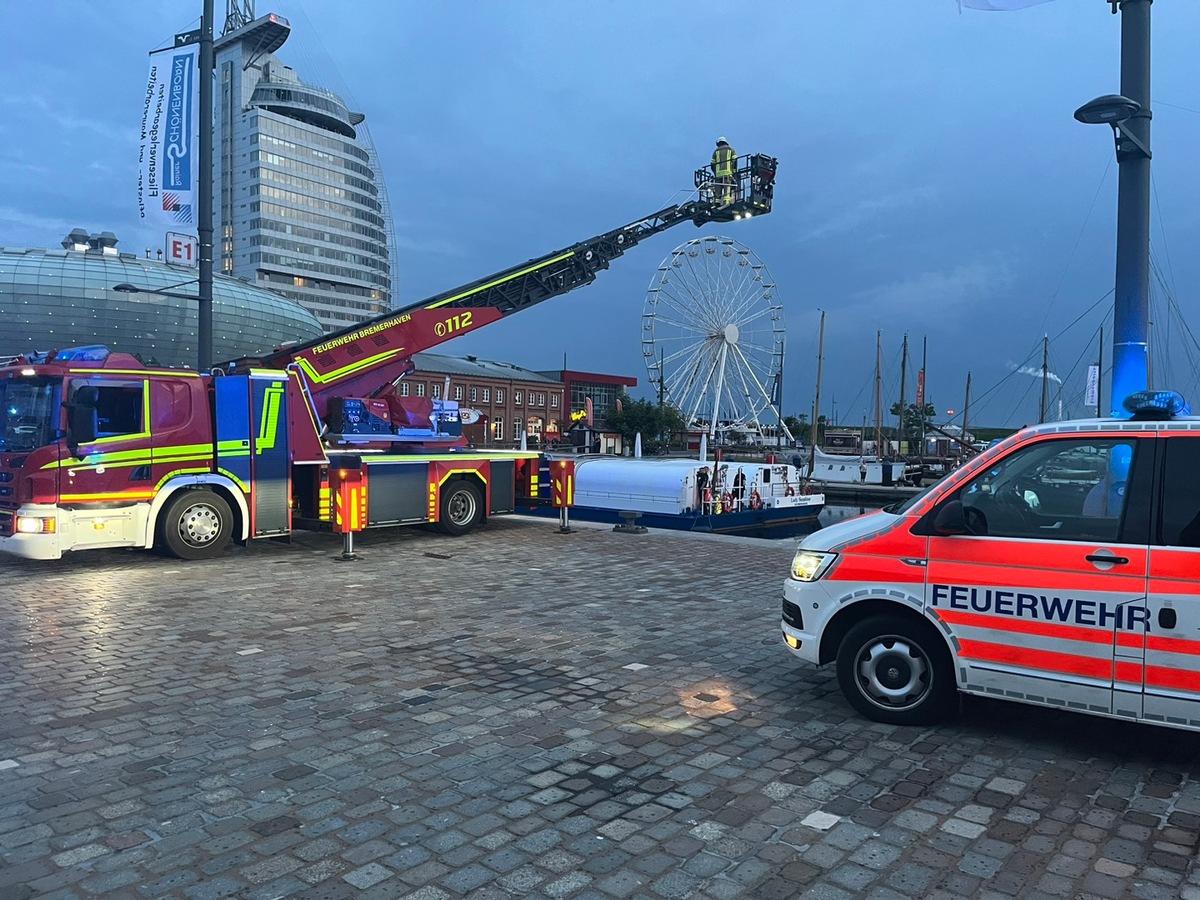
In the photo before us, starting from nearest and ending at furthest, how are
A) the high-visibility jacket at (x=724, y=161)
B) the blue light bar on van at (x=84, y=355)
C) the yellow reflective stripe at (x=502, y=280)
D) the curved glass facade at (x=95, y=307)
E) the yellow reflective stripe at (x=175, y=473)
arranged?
the blue light bar on van at (x=84, y=355) → the yellow reflective stripe at (x=175, y=473) → the yellow reflective stripe at (x=502, y=280) → the high-visibility jacket at (x=724, y=161) → the curved glass facade at (x=95, y=307)

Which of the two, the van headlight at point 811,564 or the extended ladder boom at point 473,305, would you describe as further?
the extended ladder boom at point 473,305

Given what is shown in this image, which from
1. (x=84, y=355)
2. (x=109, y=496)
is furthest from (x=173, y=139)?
(x=109, y=496)

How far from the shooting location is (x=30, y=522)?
9.70m

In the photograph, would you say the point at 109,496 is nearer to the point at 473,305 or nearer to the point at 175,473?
the point at 175,473

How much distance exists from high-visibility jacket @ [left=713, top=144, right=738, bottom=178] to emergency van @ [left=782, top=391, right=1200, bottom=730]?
56.5 feet

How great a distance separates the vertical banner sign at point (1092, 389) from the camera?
37.5ft

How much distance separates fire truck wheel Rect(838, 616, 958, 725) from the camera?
4.91 m

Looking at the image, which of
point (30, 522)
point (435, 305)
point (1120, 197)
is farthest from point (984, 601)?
point (435, 305)

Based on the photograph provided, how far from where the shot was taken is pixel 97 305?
73438 mm

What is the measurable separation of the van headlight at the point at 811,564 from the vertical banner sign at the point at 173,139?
12.6 m

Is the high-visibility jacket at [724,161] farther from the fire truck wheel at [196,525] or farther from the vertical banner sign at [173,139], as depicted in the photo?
the fire truck wheel at [196,525]

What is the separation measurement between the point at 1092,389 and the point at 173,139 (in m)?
14.8

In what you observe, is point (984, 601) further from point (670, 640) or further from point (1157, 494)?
point (670, 640)

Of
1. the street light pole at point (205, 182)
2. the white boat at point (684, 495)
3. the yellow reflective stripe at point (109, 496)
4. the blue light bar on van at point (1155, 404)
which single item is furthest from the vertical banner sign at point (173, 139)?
the blue light bar on van at point (1155, 404)
